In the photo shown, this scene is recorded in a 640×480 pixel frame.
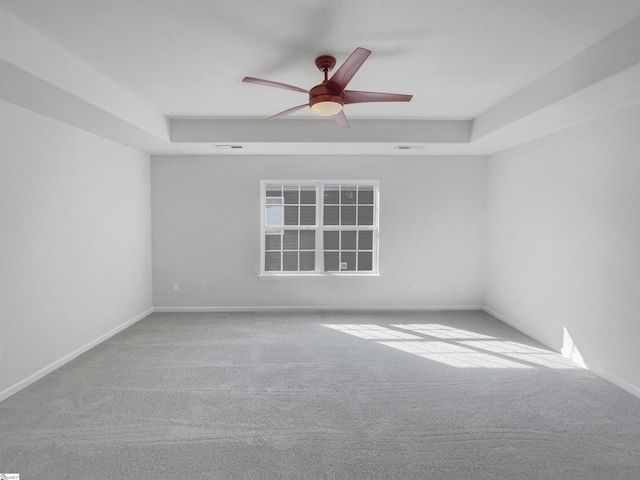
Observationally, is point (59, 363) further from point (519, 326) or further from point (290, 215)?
point (519, 326)

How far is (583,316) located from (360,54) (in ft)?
10.6

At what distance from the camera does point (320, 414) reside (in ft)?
7.94

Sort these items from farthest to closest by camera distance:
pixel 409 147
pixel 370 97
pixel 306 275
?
pixel 306 275 < pixel 409 147 < pixel 370 97

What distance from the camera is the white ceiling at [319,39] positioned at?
1.94 metres

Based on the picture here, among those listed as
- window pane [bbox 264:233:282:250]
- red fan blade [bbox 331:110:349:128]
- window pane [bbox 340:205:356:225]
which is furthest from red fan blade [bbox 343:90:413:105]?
window pane [bbox 264:233:282:250]

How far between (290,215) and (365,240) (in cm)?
122

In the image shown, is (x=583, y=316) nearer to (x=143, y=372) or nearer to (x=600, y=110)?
(x=600, y=110)

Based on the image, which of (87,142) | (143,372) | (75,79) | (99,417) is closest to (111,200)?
(87,142)

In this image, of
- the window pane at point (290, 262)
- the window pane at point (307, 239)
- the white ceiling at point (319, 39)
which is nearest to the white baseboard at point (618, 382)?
the white ceiling at point (319, 39)

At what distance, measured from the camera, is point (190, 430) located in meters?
2.23

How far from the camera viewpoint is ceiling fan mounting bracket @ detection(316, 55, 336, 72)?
2461mm

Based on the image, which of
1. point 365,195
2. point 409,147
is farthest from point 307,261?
point 409,147

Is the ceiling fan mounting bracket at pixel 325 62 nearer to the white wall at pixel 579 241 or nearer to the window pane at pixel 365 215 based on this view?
the white wall at pixel 579 241

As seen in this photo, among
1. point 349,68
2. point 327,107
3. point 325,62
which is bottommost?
point 327,107
